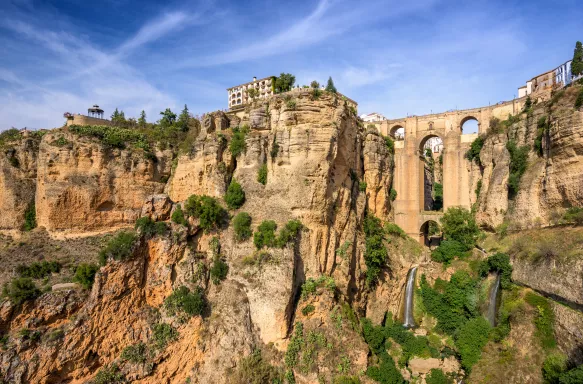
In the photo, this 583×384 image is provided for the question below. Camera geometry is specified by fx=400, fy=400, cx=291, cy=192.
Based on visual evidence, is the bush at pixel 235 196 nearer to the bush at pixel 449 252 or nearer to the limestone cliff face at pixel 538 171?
the bush at pixel 449 252

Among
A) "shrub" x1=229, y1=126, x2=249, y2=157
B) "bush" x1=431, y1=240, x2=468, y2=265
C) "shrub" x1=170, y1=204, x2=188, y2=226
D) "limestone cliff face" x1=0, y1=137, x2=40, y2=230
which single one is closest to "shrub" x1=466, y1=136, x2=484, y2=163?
"bush" x1=431, y1=240, x2=468, y2=265

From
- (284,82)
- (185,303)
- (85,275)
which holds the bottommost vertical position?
(185,303)

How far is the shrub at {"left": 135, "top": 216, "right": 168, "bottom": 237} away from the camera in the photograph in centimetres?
2052

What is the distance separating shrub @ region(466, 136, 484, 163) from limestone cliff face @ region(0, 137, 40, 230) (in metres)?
30.0

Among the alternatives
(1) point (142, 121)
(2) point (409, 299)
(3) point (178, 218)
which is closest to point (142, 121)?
(1) point (142, 121)

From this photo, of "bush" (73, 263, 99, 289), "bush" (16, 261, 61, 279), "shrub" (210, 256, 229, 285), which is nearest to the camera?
"bush" (73, 263, 99, 289)

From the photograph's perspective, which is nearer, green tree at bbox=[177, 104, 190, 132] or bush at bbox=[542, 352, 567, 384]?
bush at bbox=[542, 352, 567, 384]

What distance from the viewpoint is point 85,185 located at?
2383 centimetres

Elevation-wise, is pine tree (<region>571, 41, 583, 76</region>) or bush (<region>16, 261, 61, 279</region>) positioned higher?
pine tree (<region>571, 41, 583, 76</region>)

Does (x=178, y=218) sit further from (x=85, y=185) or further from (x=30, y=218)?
(x=30, y=218)

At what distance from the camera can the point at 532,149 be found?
26.9m

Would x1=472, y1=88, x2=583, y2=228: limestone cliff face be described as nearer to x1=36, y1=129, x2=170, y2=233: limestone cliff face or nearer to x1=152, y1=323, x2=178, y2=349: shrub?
x1=152, y1=323, x2=178, y2=349: shrub

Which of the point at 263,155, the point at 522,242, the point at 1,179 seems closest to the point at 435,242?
the point at 522,242

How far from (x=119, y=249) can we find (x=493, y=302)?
2048 cm
